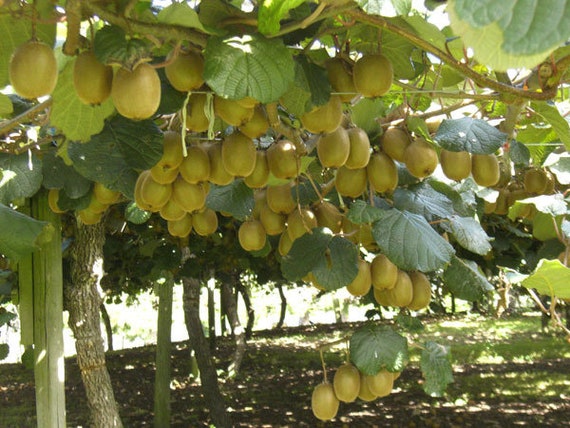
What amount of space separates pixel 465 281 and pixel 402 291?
1.19ft

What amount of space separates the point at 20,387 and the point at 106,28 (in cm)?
901

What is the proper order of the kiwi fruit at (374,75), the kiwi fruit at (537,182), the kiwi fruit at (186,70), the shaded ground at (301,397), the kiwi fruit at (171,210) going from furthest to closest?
the shaded ground at (301,397)
the kiwi fruit at (537,182)
the kiwi fruit at (171,210)
the kiwi fruit at (374,75)
the kiwi fruit at (186,70)

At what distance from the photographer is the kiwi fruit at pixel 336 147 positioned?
1384 mm

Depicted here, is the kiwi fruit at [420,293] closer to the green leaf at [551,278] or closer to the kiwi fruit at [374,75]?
the green leaf at [551,278]

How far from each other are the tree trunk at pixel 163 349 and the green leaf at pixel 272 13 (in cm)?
413

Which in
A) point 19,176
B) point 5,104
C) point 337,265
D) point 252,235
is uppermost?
point 19,176

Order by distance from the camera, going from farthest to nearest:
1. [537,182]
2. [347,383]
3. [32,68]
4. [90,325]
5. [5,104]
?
[90,325] < [537,182] < [347,383] < [5,104] < [32,68]

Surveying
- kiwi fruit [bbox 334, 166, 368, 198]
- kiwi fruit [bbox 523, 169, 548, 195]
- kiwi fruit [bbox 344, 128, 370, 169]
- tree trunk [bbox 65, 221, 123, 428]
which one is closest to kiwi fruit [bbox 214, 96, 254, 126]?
kiwi fruit [bbox 344, 128, 370, 169]

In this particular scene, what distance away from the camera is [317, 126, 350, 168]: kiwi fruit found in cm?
138

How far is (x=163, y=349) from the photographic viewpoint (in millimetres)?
5066

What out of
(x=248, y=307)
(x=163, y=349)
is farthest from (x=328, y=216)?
(x=248, y=307)

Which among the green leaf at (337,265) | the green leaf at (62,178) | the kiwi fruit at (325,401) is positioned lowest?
the kiwi fruit at (325,401)

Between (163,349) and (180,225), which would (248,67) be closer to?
(180,225)

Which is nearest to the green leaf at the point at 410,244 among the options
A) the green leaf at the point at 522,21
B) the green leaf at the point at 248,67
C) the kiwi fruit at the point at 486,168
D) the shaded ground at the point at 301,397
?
the kiwi fruit at the point at 486,168
